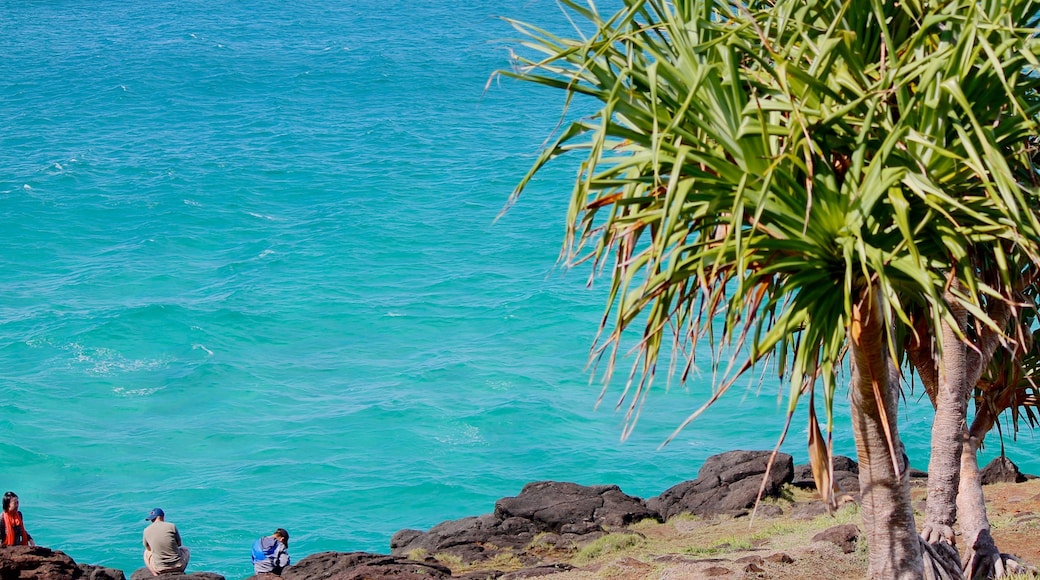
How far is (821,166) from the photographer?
7266 mm

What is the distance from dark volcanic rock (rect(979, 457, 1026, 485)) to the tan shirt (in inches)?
601

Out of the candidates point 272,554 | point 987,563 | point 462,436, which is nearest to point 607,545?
point 272,554

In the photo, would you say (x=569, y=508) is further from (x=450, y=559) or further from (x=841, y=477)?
(x=841, y=477)

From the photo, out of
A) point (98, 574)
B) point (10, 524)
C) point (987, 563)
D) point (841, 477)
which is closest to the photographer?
point (987, 563)

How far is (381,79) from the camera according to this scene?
6844 centimetres

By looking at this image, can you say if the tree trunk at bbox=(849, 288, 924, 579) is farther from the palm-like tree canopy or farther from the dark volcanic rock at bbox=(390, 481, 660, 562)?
the dark volcanic rock at bbox=(390, 481, 660, 562)

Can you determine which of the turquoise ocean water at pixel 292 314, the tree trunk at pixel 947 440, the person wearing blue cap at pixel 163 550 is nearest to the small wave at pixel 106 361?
the turquoise ocean water at pixel 292 314

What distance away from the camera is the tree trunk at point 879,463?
7648mm

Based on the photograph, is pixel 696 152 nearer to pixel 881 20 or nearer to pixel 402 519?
pixel 881 20

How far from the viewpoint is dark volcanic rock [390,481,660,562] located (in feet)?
65.8

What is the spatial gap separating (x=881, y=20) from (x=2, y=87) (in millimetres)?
66993

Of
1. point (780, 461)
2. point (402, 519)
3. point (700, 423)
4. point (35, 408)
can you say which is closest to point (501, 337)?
point (700, 423)

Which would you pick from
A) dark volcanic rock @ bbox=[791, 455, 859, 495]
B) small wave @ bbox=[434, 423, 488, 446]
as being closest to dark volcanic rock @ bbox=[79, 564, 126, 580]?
dark volcanic rock @ bbox=[791, 455, 859, 495]

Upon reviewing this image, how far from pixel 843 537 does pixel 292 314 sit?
94.1 feet
